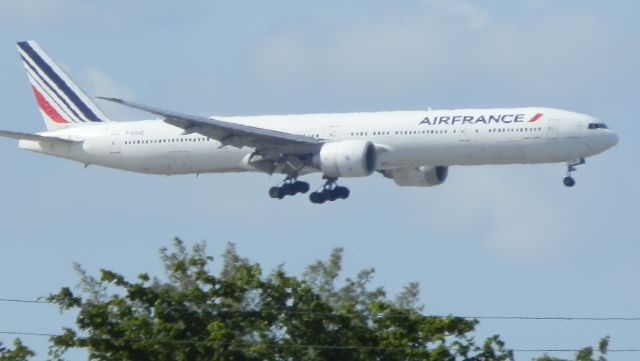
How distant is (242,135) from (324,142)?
3016 millimetres

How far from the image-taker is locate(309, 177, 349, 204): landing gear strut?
81.3 metres

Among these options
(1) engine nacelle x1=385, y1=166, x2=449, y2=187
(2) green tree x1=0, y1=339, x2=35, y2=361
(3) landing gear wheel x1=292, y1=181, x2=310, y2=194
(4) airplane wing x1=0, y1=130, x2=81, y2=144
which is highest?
(4) airplane wing x1=0, y1=130, x2=81, y2=144

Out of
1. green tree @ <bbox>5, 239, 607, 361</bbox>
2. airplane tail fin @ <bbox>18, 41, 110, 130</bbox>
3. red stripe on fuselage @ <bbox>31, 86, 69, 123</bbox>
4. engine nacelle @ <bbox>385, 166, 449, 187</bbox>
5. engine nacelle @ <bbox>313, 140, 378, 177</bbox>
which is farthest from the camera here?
red stripe on fuselage @ <bbox>31, 86, 69, 123</bbox>

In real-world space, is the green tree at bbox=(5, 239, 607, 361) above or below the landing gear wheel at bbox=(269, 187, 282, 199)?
below

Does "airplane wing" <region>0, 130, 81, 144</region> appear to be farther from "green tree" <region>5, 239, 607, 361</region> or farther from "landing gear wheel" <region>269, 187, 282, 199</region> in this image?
"green tree" <region>5, 239, 607, 361</region>

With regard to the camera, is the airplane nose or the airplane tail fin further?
the airplane tail fin

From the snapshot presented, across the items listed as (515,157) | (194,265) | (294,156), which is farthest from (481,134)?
(194,265)

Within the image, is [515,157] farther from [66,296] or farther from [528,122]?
[66,296]

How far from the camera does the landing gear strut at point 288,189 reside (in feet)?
267

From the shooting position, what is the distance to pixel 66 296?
5112 cm

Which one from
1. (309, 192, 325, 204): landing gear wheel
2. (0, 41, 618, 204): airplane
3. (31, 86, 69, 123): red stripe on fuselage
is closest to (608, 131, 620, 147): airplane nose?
(0, 41, 618, 204): airplane

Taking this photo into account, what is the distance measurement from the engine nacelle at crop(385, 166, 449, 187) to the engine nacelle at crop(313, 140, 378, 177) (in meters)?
4.00

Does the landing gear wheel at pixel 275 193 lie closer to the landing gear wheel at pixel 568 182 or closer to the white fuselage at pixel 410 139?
the white fuselage at pixel 410 139

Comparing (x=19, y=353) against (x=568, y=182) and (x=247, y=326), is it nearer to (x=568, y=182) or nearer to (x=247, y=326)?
(x=247, y=326)
